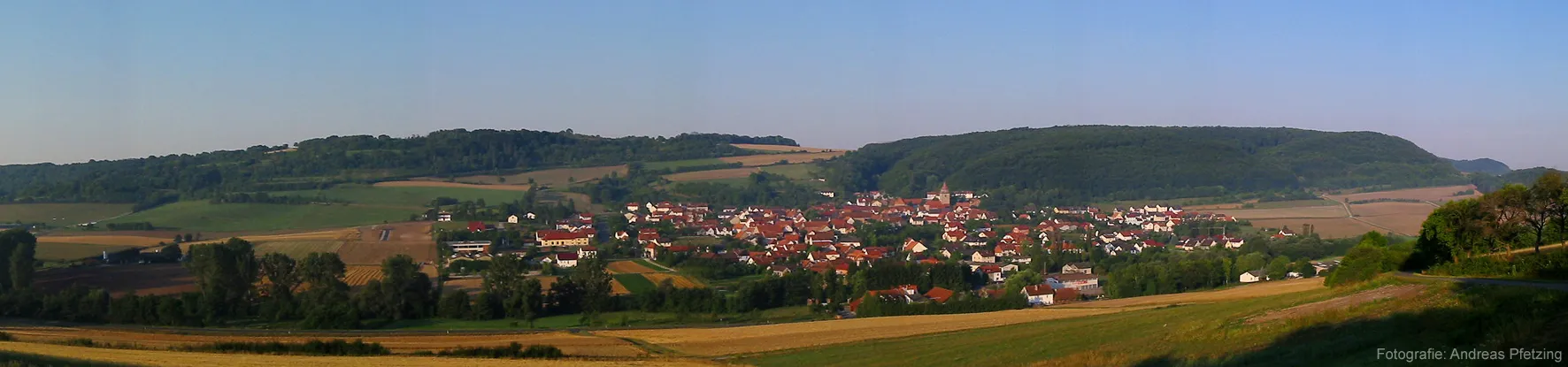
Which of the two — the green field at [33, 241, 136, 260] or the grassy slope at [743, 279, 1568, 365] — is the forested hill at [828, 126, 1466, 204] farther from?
the grassy slope at [743, 279, 1568, 365]

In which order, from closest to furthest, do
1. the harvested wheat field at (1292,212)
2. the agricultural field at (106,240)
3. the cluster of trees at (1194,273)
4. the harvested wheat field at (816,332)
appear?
the harvested wheat field at (816,332)
the cluster of trees at (1194,273)
the agricultural field at (106,240)
the harvested wheat field at (1292,212)

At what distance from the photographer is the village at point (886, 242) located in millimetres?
55125

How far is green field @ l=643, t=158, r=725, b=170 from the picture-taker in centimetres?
13162

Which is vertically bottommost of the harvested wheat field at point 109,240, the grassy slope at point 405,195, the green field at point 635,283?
the green field at point 635,283

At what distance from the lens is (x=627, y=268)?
58.9 m

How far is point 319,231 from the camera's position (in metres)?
75.0

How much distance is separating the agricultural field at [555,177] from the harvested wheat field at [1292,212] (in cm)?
6150

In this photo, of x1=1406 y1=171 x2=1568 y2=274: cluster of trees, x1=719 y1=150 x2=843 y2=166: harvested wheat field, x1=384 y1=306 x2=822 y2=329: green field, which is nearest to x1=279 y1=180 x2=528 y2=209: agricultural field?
x1=719 y1=150 x2=843 y2=166: harvested wheat field

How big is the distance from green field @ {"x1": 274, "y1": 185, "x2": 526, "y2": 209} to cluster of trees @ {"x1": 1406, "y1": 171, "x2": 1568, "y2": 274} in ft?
255

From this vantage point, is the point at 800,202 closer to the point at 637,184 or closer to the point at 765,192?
the point at 765,192

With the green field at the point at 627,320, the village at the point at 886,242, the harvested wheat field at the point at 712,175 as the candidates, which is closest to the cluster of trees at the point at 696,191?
the harvested wheat field at the point at 712,175

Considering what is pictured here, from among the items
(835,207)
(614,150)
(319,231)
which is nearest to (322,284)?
(319,231)

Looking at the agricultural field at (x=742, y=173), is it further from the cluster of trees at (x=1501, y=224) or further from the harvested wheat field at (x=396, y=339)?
the cluster of trees at (x=1501, y=224)

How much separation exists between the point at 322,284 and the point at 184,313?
19.0ft
